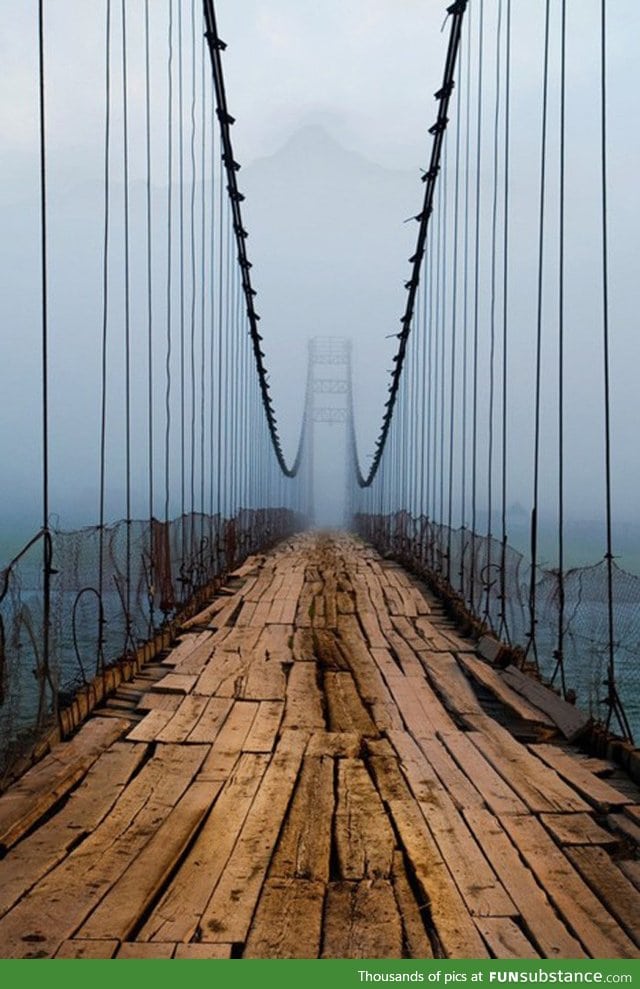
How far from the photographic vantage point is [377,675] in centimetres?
571

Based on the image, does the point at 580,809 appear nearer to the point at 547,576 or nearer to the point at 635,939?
the point at 635,939

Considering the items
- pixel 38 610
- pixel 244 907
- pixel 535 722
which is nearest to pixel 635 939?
pixel 244 907

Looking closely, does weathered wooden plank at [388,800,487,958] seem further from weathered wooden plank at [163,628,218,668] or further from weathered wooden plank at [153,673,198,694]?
weathered wooden plank at [163,628,218,668]

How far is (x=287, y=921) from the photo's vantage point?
2340mm

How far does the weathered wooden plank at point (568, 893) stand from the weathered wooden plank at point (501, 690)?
5.22 feet

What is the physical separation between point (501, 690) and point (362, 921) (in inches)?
124

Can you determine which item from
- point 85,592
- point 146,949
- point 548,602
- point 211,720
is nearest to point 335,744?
point 211,720

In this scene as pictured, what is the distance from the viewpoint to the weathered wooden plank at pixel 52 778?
9.81ft

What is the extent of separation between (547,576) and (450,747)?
3.59m

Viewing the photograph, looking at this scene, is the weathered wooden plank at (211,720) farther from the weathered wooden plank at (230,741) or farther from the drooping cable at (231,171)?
the drooping cable at (231,171)

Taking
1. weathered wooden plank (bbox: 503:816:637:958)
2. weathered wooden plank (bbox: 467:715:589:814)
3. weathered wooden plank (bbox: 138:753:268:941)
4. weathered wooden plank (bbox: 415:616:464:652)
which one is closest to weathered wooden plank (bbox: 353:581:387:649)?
weathered wooden plank (bbox: 415:616:464:652)

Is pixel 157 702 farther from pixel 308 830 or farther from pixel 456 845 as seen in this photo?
pixel 456 845

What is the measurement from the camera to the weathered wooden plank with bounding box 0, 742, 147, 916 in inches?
102

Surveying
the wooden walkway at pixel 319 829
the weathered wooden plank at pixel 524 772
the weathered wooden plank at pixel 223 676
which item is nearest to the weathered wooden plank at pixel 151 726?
the wooden walkway at pixel 319 829
